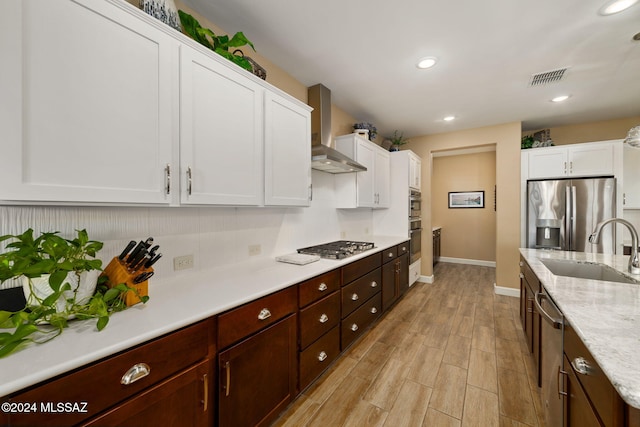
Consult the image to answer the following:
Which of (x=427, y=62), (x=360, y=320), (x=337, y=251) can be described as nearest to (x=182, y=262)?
(x=337, y=251)

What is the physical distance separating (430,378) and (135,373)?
2037 millimetres

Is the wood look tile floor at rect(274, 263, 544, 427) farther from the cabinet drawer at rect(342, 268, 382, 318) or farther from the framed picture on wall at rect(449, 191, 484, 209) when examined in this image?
the framed picture on wall at rect(449, 191, 484, 209)

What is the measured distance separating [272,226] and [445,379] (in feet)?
6.24

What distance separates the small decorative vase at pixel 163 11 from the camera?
1.25 meters

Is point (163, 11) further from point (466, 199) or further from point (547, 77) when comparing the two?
point (466, 199)

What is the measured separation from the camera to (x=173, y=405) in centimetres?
99

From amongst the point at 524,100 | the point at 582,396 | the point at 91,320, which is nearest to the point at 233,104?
the point at 91,320

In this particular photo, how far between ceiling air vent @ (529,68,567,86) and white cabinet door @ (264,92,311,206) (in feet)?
7.99

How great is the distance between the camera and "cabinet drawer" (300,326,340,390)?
170 centimetres

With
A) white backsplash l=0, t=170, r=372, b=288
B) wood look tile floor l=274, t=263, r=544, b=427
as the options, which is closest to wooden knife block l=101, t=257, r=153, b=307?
white backsplash l=0, t=170, r=372, b=288

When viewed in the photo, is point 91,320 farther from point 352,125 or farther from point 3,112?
point 352,125

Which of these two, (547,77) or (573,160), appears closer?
(547,77)

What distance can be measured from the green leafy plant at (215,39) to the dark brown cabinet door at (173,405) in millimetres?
1762

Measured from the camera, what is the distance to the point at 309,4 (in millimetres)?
1681
